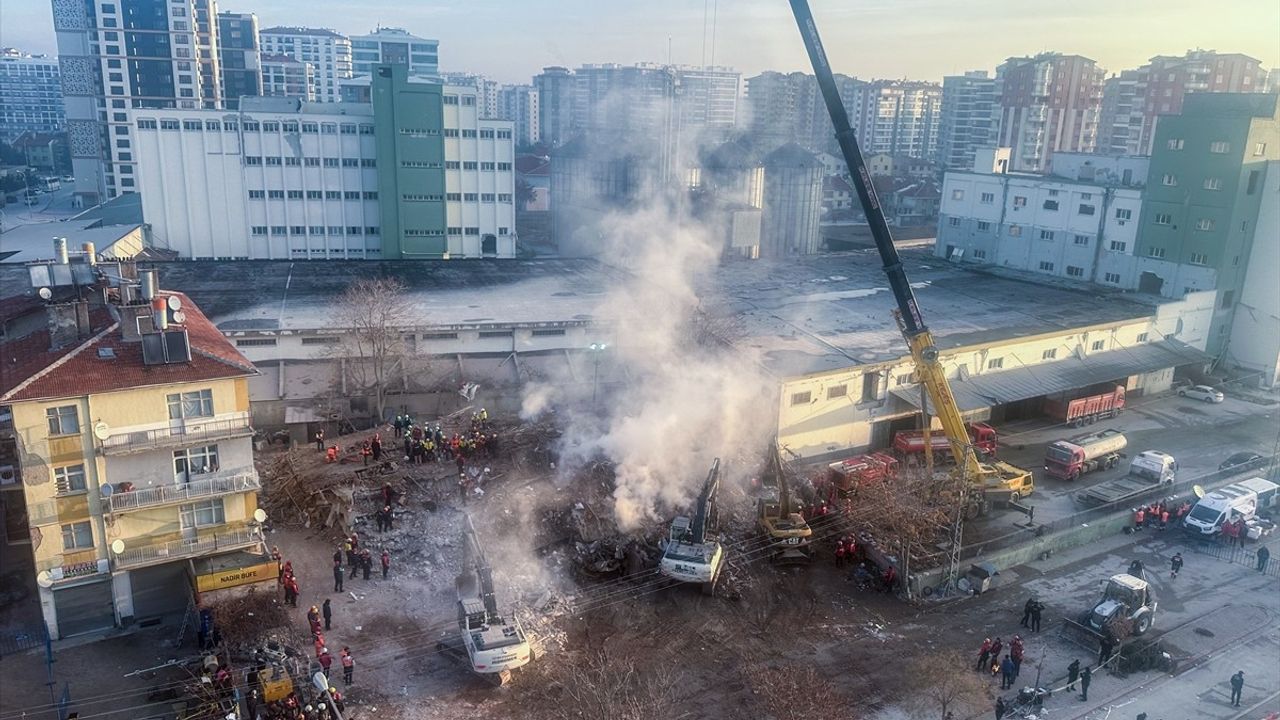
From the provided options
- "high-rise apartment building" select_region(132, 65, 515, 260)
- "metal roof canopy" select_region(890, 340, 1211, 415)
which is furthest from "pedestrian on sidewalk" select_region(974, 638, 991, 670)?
"high-rise apartment building" select_region(132, 65, 515, 260)

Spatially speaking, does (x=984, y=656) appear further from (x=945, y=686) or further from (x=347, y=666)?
(x=347, y=666)

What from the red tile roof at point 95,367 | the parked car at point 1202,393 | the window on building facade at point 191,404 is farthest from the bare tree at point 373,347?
the parked car at point 1202,393

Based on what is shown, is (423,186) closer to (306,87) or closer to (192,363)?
(192,363)

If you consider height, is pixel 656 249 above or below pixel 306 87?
below

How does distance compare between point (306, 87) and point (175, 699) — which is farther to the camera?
point (306, 87)

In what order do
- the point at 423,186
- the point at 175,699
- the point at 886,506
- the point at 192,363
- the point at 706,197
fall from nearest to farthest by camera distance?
the point at 175,699 → the point at 192,363 → the point at 886,506 → the point at 423,186 → the point at 706,197

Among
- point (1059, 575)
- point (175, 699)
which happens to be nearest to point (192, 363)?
point (175, 699)

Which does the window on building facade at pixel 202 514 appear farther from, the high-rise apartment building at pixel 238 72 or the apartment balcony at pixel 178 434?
the high-rise apartment building at pixel 238 72

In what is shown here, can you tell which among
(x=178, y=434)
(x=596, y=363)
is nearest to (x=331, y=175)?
(x=596, y=363)
